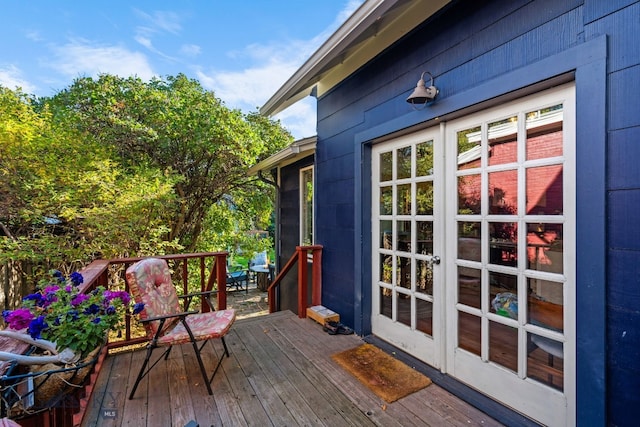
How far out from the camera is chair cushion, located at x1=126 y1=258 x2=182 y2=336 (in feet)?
7.74

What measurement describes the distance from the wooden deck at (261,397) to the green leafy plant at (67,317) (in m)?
0.76

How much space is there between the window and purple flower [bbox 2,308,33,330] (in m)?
3.92

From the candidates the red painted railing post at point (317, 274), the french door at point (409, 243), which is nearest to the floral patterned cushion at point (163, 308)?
the red painted railing post at point (317, 274)

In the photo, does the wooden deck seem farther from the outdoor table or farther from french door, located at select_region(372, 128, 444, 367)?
the outdoor table

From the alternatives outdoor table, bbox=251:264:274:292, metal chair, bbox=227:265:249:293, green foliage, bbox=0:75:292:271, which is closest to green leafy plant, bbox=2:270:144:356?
green foliage, bbox=0:75:292:271

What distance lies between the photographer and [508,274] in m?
1.93

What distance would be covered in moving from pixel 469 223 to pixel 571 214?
62 cm

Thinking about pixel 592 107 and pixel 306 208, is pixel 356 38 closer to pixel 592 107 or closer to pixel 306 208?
pixel 592 107

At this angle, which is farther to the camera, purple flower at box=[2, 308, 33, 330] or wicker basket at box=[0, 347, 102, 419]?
purple flower at box=[2, 308, 33, 330]

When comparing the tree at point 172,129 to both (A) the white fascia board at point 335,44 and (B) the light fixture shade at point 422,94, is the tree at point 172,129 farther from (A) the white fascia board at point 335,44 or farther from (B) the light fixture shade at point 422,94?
(B) the light fixture shade at point 422,94

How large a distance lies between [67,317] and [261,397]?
130 cm

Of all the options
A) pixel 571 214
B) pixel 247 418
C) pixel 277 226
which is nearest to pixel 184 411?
pixel 247 418

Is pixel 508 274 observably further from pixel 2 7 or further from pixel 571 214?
pixel 2 7

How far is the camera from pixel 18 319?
1.41m
